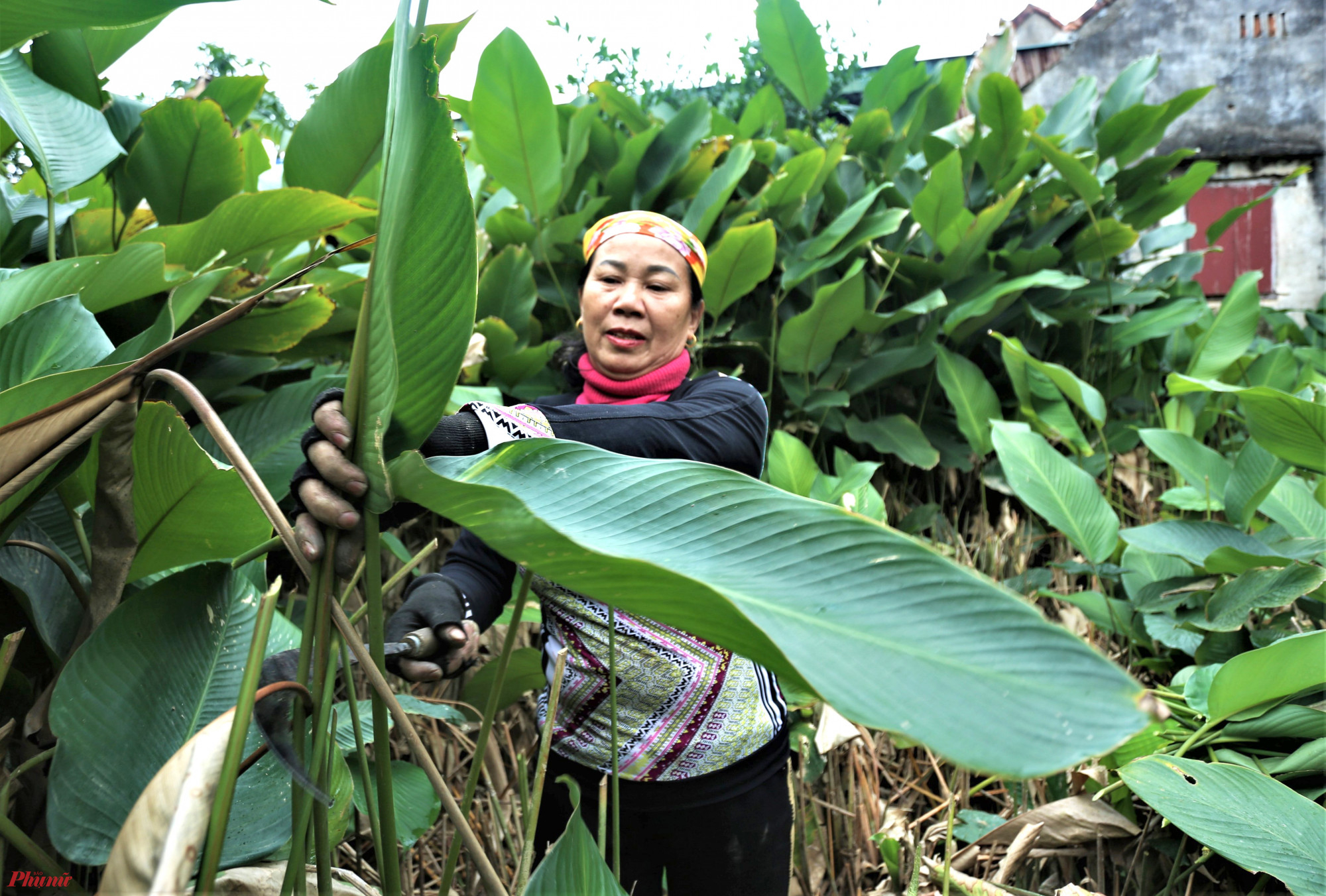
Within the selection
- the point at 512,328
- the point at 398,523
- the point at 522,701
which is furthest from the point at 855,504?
the point at 398,523

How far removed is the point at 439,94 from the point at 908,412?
6.65 ft

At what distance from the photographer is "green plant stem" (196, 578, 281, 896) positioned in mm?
255

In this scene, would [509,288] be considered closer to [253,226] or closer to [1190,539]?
[253,226]

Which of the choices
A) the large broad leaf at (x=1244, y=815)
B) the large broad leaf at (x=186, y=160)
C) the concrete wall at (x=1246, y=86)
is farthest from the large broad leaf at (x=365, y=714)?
the concrete wall at (x=1246, y=86)

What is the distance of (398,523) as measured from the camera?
0.52 meters

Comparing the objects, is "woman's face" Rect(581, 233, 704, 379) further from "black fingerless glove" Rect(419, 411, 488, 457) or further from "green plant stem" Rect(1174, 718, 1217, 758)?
"green plant stem" Rect(1174, 718, 1217, 758)

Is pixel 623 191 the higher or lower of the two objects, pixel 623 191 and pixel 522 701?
the higher

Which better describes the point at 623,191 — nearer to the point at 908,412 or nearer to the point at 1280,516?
the point at 908,412

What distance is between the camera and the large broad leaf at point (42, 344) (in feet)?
1.65

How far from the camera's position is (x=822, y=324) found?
5.91 feet

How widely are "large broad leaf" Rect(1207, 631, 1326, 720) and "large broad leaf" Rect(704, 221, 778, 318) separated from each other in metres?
1.04

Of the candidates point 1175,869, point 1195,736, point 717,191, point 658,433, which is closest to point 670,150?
point 717,191

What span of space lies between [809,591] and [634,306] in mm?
866

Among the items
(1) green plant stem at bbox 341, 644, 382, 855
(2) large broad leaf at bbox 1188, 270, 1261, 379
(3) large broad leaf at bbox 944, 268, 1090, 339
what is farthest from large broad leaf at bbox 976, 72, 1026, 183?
(1) green plant stem at bbox 341, 644, 382, 855
